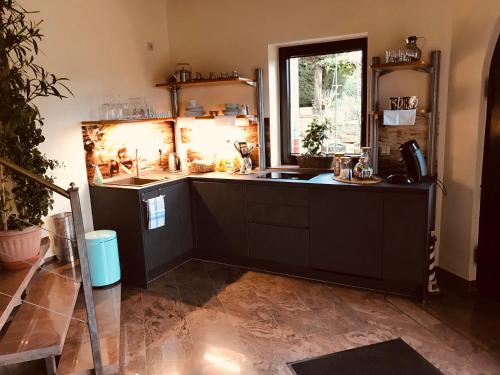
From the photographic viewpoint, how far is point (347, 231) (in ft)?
11.4

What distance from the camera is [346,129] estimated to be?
13.6ft

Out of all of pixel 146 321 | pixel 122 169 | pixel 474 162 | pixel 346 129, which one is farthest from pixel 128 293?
pixel 474 162

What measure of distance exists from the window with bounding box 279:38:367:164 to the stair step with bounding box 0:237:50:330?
8.86ft

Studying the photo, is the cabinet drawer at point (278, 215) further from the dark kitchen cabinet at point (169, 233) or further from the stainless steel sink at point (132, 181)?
the stainless steel sink at point (132, 181)

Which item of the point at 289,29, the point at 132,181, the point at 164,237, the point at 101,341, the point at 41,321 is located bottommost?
the point at 101,341

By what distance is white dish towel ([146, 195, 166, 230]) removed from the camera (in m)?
3.63

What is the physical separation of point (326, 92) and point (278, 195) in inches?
48.6

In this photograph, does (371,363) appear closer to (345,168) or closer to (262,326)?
(262,326)

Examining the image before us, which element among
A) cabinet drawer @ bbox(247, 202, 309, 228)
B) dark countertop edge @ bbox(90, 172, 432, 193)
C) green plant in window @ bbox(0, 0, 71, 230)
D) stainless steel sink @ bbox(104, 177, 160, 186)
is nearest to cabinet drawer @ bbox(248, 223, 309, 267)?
cabinet drawer @ bbox(247, 202, 309, 228)

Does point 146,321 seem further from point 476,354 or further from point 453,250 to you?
point 453,250

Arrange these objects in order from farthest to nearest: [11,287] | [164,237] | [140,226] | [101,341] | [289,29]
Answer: [289,29] < [164,237] < [140,226] < [101,341] < [11,287]

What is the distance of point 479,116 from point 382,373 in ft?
6.75

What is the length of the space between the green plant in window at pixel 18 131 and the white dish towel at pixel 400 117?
102 inches

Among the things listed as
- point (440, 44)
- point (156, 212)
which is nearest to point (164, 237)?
point (156, 212)
